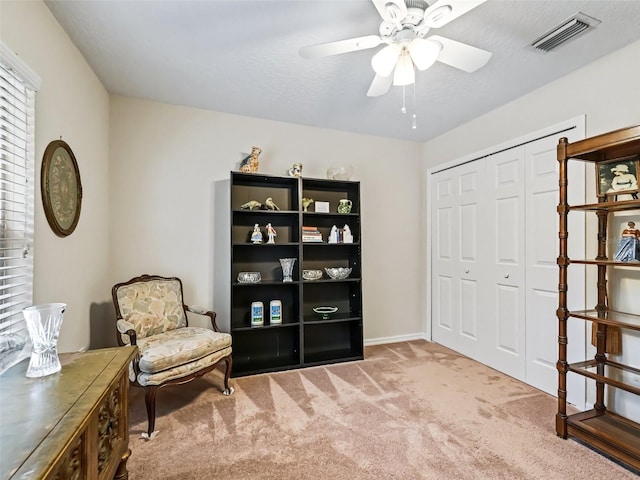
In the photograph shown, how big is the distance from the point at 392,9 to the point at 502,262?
2467 mm

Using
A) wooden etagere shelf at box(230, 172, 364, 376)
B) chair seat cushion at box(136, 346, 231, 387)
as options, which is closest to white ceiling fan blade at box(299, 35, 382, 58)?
wooden etagere shelf at box(230, 172, 364, 376)

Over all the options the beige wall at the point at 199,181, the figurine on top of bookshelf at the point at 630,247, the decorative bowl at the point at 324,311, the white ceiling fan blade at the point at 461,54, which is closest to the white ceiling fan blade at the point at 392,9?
the white ceiling fan blade at the point at 461,54

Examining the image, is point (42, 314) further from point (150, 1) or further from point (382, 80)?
point (382, 80)

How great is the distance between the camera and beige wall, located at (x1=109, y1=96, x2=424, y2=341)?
2977 millimetres

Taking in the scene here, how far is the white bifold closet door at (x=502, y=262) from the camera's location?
264 cm

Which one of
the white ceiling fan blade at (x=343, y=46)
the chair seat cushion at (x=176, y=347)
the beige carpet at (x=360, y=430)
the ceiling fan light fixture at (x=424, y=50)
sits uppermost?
the white ceiling fan blade at (x=343, y=46)

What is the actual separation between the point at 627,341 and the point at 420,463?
5.33ft

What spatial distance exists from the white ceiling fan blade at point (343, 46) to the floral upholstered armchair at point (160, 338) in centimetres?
206

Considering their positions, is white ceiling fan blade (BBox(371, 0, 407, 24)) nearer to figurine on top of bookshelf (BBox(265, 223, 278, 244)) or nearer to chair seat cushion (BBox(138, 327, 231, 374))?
figurine on top of bookshelf (BBox(265, 223, 278, 244))

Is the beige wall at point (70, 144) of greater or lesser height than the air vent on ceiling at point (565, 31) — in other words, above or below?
below

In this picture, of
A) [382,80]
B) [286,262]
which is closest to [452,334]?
[286,262]

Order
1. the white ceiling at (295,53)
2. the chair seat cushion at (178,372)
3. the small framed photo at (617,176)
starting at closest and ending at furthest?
the white ceiling at (295,53), the small framed photo at (617,176), the chair seat cushion at (178,372)

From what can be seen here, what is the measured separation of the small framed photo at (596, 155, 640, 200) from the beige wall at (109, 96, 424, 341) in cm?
Result: 211

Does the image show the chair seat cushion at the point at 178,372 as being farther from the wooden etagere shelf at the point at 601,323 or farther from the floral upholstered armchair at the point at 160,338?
the wooden etagere shelf at the point at 601,323
